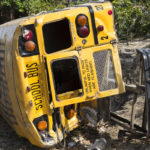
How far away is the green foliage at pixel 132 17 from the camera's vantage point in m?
8.76

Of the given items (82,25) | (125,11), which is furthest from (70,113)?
(125,11)

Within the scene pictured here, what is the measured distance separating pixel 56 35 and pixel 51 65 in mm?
843

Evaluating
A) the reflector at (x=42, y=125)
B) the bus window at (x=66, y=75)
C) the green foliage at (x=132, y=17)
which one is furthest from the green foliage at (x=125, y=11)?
the reflector at (x=42, y=125)

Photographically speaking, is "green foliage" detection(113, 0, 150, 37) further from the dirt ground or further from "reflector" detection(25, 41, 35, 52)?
"reflector" detection(25, 41, 35, 52)

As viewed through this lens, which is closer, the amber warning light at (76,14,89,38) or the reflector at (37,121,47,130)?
the amber warning light at (76,14,89,38)

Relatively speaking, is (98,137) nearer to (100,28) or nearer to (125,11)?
(100,28)

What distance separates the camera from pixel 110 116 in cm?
438

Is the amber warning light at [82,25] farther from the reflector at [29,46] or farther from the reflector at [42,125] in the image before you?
the reflector at [42,125]

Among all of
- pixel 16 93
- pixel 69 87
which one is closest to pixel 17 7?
pixel 69 87

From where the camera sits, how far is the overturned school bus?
132 inches

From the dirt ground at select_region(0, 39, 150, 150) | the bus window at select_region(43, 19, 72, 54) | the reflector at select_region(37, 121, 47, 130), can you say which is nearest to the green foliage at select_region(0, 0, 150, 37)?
the dirt ground at select_region(0, 39, 150, 150)

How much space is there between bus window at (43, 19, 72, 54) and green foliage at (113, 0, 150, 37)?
498 cm

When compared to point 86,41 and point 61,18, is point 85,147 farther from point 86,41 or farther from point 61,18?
point 61,18

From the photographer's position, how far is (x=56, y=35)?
13.3 ft
